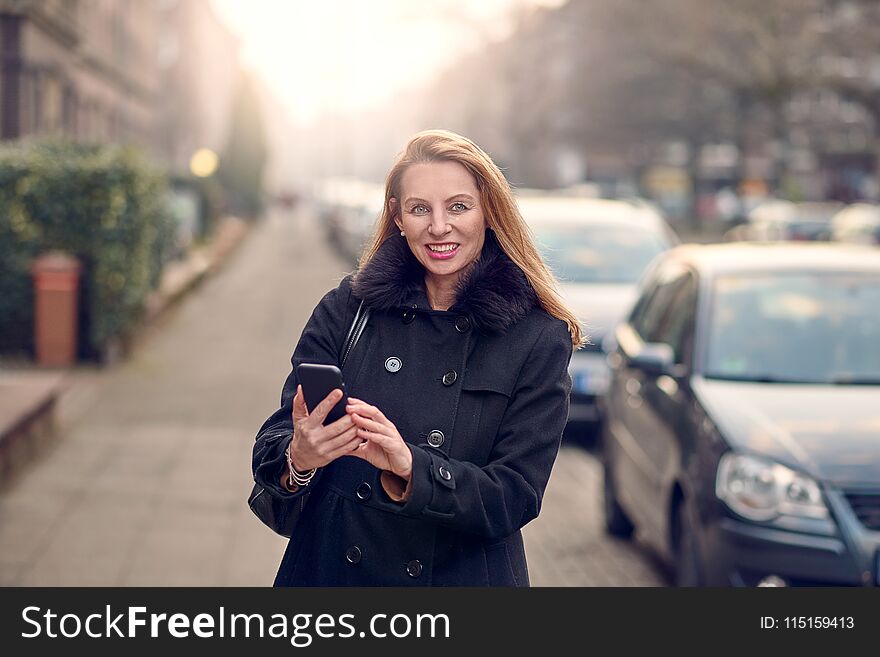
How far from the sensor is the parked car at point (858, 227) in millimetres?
34375

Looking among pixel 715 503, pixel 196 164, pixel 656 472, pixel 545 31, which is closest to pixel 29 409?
pixel 656 472

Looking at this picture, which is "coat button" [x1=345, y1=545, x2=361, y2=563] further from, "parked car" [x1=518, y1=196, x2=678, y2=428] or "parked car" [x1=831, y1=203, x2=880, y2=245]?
"parked car" [x1=831, y1=203, x2=880, y2=245]

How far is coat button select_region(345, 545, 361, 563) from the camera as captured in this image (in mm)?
2697

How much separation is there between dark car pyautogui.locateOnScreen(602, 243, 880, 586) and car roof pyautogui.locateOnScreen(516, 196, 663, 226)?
4.32 meters

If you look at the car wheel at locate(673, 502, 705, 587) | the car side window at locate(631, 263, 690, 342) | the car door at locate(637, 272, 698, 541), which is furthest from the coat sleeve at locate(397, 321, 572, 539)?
the car side window at locate(631, 263, 690, 342)

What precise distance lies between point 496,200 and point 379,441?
62 centimetres

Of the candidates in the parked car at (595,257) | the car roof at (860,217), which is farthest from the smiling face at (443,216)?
the car roof at (860,217)

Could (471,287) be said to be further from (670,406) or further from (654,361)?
(654,361)

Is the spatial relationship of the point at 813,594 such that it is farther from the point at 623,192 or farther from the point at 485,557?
the point at 623,192

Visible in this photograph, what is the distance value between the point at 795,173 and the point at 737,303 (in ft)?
290

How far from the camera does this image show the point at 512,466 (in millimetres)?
2625

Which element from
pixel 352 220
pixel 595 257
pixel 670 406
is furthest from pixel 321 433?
pixel 352 220

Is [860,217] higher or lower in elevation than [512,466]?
lower

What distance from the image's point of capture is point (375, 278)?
2.75 m
